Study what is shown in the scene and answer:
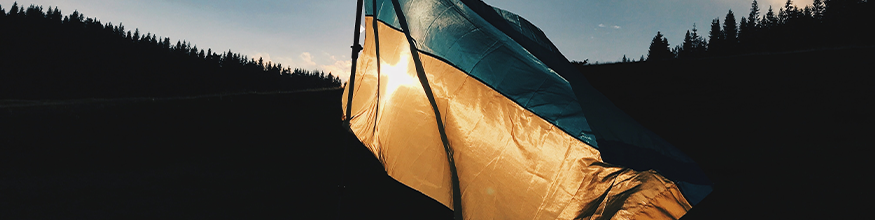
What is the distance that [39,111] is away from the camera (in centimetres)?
2448

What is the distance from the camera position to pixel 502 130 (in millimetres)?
3482

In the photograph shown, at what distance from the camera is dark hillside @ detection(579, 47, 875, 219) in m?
9.77

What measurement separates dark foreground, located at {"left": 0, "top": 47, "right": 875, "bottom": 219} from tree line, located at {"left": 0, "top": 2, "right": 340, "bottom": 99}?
342 feet

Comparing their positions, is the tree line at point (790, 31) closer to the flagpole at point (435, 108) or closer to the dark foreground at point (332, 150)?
the dark foreground at point (332, 150)

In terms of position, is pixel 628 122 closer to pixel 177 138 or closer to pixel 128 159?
pixel 128 159

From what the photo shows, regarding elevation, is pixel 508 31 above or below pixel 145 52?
below

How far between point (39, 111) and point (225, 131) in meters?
14.2

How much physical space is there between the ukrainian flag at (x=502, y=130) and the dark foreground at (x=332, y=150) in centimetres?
113

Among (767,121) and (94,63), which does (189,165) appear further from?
(94,63)

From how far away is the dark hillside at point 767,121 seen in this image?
9.77m

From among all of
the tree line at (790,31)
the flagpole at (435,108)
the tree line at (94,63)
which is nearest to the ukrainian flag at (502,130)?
the flagpole at (435,108)

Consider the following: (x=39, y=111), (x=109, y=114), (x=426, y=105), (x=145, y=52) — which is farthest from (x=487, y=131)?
(x=145, y=52)

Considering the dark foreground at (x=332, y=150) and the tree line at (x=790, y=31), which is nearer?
the dark foreground at (x=332, y=150)

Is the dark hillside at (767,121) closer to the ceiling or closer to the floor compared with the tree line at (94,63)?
closer to the floor
